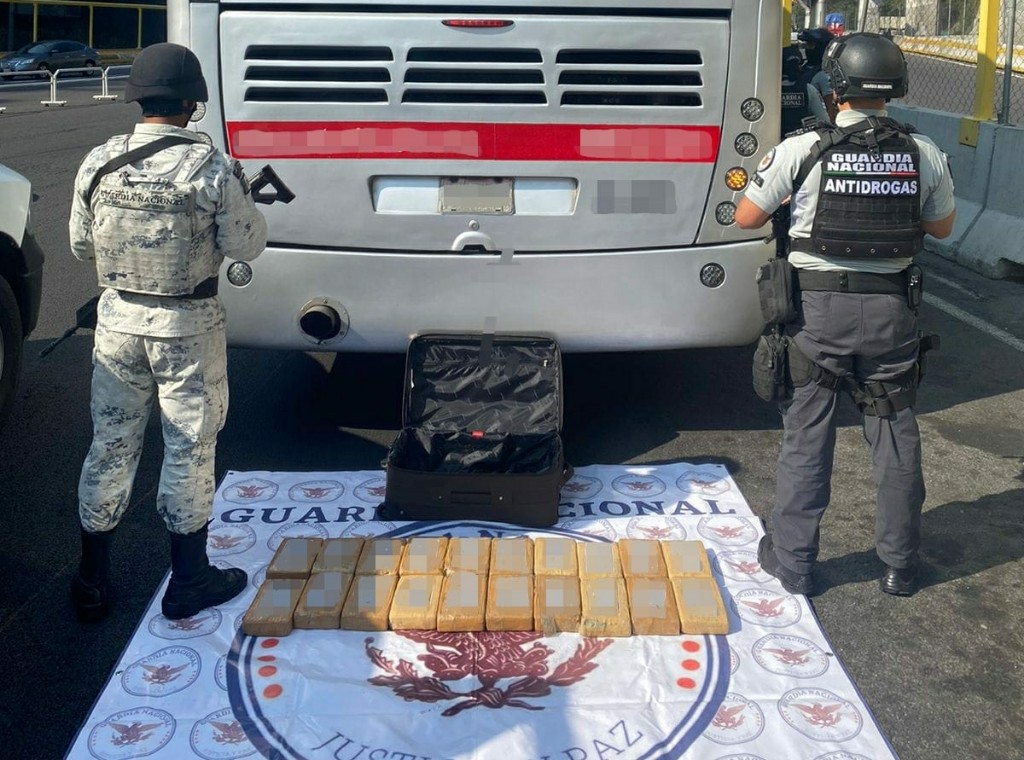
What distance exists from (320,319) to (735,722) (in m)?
2.41

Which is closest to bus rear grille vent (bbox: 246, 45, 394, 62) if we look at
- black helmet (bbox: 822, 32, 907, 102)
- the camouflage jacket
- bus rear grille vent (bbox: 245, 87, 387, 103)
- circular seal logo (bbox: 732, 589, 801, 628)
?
bus rear grille vent (bbox: 245, 87, 387, 103)

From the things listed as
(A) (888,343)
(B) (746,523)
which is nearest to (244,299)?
(B) (746,523)

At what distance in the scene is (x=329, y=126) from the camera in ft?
14.4

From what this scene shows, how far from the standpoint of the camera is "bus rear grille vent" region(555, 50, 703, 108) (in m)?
4.39

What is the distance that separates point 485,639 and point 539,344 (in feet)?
5.35

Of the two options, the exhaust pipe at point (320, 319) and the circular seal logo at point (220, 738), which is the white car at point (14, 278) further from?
the circular seal logo at point (220, 738)

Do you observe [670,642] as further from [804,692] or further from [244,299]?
[244,299]

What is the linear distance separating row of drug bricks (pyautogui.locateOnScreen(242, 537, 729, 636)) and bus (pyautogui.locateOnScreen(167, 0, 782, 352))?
1.13m

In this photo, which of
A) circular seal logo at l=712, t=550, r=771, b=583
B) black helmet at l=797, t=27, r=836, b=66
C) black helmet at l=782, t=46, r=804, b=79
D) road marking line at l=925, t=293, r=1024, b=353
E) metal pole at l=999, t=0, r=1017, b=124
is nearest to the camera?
circular seal logo at l=712, t=550, r=771, b=583

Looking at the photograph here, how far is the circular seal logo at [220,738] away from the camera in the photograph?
2941 mm

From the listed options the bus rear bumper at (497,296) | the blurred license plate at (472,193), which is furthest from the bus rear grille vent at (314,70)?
the bus rear bumper at (497,296)

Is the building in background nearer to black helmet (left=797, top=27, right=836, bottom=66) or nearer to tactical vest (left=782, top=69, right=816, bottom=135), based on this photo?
black helmet (left=797, top=27, right=836, bottom=66)

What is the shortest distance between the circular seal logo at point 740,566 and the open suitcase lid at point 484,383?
1006 millimetres

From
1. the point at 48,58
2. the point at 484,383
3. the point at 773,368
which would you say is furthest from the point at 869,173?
the point at 48,58
